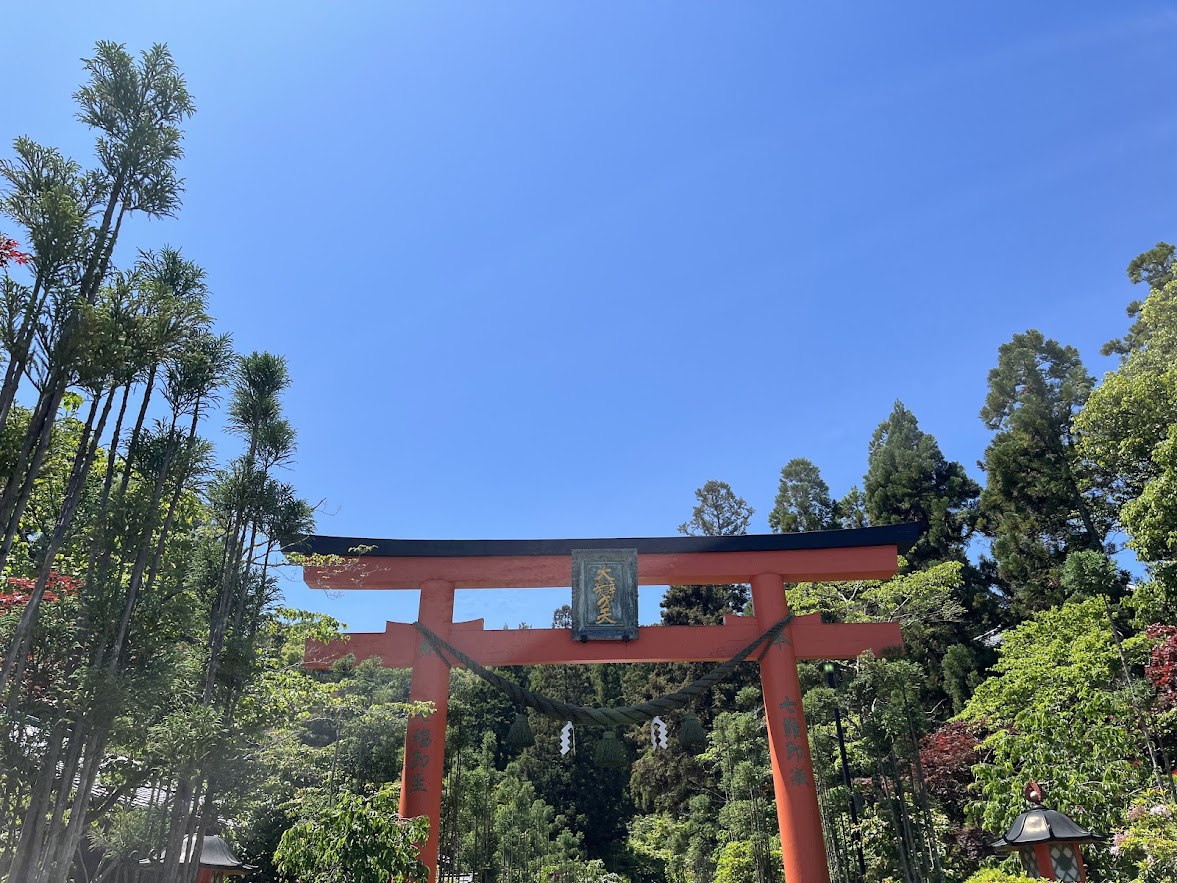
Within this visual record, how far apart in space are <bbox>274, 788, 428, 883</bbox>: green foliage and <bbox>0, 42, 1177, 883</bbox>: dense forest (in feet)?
0.10

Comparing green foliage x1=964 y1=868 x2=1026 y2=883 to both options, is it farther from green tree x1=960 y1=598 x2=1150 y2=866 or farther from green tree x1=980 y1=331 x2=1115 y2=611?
green tree x1=980 y1=331 x2=1115 y2=611

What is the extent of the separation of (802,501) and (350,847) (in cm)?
2221

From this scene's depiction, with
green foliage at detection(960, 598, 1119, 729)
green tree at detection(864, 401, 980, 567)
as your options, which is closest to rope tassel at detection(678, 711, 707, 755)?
green foliage at detection(960, 598, 1119, 729)

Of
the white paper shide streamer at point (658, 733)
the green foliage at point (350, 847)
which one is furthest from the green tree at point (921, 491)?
the green foliage at point (350, 847)

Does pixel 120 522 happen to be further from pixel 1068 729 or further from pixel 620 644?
pixel 1068 729

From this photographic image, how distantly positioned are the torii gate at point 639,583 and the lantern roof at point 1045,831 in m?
2.68

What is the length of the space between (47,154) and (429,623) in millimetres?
6772

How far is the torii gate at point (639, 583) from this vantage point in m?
9.29

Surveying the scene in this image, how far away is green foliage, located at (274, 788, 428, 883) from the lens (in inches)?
254

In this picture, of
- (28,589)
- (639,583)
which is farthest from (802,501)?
(28,589)

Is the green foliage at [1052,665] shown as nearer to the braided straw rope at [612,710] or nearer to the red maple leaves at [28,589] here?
the braided straw rope at [612,710]

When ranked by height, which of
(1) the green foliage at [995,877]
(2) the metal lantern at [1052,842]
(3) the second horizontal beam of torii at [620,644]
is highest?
(3) the second horizontal beam of torii at [620,644]

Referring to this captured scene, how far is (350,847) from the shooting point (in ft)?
21.3

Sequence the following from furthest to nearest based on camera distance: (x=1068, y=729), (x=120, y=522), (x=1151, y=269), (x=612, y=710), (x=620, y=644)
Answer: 1. (x=1151, y=269)
2. (x=1068, y=729)
3. (x=620, y=644)
4. (x=612, y=710)
5. (x=120, y=522)
